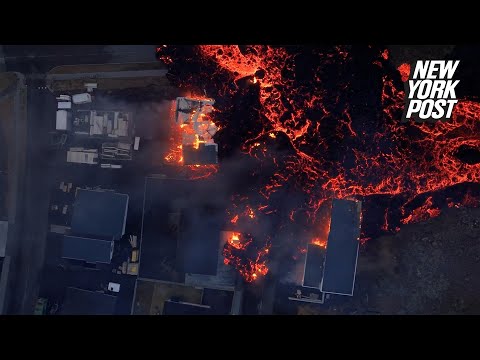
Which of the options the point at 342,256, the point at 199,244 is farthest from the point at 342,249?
the point at 199,244

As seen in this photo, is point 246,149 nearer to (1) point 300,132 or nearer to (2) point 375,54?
(1) point 300,132

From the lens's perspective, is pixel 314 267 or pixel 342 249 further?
pixel 314 267

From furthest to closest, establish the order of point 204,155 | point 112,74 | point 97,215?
point 112,74 < point 204,155 < point 97,215

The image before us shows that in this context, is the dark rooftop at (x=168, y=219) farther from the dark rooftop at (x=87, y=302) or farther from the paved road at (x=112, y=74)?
the paved road at (x=112, y=74)

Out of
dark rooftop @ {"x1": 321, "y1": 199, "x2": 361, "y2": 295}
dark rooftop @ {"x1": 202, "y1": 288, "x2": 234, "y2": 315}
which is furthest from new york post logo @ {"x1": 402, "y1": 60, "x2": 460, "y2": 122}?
dark rooftop @ {"x1": 202, "y1": 288, "x2": 234, "y2": 315}

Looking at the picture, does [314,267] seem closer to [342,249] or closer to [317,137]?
[342,249]

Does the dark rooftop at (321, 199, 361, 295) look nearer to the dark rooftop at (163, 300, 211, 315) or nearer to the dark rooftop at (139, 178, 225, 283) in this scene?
the dark rooftop at (139, 178, 225, 283)

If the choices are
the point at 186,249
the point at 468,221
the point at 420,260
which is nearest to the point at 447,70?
the point at 468,221
